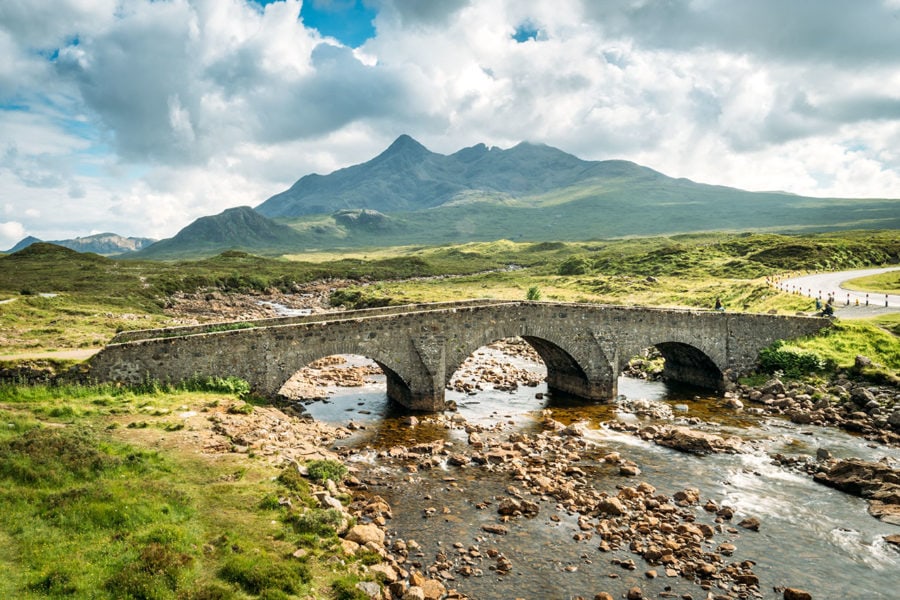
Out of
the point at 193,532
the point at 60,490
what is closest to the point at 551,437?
the point at 193,532

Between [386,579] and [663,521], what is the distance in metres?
10.2

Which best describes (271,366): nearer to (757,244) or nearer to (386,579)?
(386,579)

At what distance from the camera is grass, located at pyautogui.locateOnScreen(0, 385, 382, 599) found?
38.6 feet

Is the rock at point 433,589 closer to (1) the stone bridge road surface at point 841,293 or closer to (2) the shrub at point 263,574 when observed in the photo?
(2) the shrub at point 263,574

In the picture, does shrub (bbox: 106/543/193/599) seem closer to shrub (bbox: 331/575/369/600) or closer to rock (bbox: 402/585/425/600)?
shrub (bbox: 331/575/369/600)

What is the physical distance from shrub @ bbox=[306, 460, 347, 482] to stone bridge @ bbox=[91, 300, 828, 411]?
769cm

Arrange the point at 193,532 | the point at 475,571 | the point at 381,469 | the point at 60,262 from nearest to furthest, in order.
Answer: the point at 193,532, the point at 475,571, the point at 381,469, the point at 60,262

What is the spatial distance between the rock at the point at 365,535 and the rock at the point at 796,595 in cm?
1147

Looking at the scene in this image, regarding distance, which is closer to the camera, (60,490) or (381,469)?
(60,490)

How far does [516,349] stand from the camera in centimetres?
5294

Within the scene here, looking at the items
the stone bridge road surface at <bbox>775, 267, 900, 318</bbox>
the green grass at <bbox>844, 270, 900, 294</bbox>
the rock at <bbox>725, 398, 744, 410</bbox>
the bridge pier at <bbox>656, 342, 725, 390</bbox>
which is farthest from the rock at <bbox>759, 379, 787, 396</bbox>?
the green grass at <bbox>844, 270, 900, 294</bbox>

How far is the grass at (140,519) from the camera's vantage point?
38.6 feet

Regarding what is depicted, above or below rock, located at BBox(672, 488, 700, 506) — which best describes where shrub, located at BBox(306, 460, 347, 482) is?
above

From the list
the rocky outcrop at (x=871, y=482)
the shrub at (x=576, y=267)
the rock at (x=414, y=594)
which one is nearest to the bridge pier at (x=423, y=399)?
the rock at (x=414, y=594)
